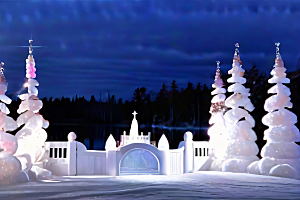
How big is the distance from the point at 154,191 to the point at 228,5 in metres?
10.7

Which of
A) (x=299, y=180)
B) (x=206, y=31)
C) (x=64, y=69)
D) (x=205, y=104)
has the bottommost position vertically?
(x=299, y=180)

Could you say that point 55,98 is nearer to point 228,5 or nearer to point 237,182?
point 228,5

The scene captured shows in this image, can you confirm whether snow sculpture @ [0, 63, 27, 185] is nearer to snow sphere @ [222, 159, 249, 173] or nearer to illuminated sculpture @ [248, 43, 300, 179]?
snow sphere @ [222, 159, 249, 173]

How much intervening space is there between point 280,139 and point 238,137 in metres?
1.48

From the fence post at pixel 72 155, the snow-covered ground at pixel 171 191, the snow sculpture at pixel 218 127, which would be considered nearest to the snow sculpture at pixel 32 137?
the fence post at pixel 72 155

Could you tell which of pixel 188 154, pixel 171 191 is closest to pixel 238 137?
pixel 188 154

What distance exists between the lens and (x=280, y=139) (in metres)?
9.15

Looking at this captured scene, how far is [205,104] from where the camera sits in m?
19.1

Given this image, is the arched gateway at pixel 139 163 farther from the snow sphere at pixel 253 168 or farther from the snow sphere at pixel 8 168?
the snow sphere at pixel 8 168

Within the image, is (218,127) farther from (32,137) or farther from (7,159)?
(7,159)

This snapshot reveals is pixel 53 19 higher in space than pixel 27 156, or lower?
higher

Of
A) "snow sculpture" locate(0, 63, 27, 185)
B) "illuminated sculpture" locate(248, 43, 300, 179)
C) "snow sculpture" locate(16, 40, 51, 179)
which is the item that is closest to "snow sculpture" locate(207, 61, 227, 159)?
"illuminated sculpture" locate(248, 43, 300, 179)

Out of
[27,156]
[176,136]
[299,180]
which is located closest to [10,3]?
[27,156]

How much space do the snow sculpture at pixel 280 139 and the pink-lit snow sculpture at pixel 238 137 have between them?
743mm
